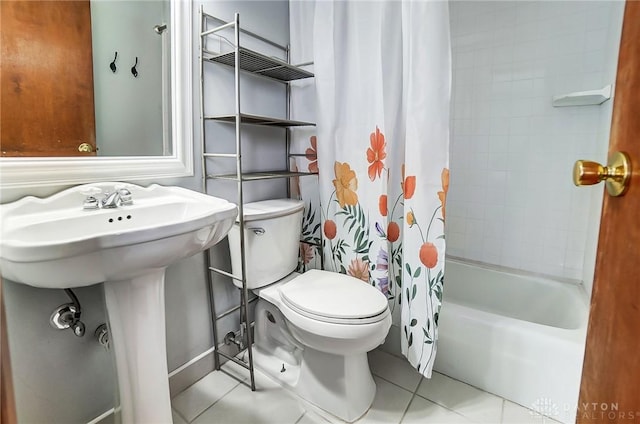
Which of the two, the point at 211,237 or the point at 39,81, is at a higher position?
the point at 39,81

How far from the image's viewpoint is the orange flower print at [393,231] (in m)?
1.49

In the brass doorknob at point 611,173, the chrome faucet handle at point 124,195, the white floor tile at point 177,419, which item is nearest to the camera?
the brass doorknob at point 611,173

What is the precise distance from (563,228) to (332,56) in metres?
1.50

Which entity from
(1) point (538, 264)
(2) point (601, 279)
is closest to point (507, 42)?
(1) point (538, 264)

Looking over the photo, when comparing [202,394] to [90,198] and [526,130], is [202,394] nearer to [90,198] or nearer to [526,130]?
[90,198]

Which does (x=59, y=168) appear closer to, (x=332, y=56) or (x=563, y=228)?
(x=332, y=56)

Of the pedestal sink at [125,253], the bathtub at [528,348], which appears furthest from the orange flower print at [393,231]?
the pedestal sink at [125,253]

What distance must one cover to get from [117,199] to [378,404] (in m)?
1.27

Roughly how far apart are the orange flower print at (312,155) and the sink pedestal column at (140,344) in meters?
0.92

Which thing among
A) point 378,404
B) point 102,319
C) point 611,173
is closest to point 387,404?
point 378,404

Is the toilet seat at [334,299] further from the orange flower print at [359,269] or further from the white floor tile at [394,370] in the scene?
the white floor tile at [394,370]

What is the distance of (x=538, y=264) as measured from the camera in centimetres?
187

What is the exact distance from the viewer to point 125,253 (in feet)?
2.55

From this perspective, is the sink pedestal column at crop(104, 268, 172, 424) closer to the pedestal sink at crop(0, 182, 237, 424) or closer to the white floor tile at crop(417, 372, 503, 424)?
the pedestal sink at crop(0, 182, 237, 424)
